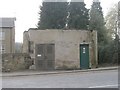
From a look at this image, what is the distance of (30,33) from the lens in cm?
2842

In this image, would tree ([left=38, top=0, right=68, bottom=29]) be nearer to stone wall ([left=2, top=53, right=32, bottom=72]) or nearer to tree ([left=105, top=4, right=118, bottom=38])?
tree ([left=105, top=4, right=118, bottom=38])

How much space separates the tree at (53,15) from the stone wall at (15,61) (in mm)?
22734

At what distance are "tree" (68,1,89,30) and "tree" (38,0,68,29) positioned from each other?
988mm

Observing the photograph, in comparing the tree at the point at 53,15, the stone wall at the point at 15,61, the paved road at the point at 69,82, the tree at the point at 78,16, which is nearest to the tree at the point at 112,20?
the tree at the point at 78,16

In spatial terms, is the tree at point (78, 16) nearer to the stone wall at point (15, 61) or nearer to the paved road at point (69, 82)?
the stone wall at point (15, 61)

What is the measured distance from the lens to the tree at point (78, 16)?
51.9m

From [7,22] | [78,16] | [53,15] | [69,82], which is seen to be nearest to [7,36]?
[7,22]

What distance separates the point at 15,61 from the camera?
94.7ft

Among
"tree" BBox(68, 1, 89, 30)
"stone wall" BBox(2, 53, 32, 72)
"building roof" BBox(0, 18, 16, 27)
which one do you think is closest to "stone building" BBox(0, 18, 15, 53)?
"building roof" BBox(0, 18, 16, 27)

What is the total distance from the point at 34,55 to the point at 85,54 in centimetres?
442

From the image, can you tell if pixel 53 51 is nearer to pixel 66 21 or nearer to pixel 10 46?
pixel 66 21

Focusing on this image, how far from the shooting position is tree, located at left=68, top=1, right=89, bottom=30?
2045 inches

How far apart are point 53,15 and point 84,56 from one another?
25136 millimetres

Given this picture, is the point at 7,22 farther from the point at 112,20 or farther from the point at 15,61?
the point at 15,61
